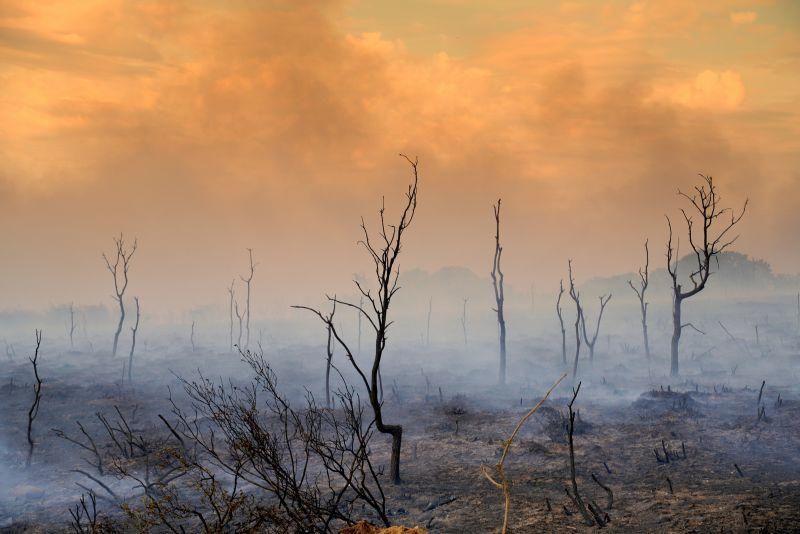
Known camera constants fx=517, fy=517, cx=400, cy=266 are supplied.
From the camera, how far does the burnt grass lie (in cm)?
1085

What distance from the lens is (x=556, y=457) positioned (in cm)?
1589

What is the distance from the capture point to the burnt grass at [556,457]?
35.6 ft

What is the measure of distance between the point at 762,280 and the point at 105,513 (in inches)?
5405

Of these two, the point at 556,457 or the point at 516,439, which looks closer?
the point at 556,457

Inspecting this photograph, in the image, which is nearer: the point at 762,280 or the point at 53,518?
the point at 53,518

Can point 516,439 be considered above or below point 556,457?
below

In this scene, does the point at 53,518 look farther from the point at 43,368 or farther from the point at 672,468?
the point at 43,368

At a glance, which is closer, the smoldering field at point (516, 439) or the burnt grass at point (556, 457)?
the burnt grass at point (556, 457)

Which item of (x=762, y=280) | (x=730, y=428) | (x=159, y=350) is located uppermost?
(x=762, y=280)

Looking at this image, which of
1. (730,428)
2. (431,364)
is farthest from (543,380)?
(730,428)

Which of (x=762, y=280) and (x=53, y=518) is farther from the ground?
(x=762, y=280)

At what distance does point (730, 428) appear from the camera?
17.7 metres

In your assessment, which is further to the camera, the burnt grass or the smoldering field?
the smoldering field

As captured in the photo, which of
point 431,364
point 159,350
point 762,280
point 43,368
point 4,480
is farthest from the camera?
point 762,280
